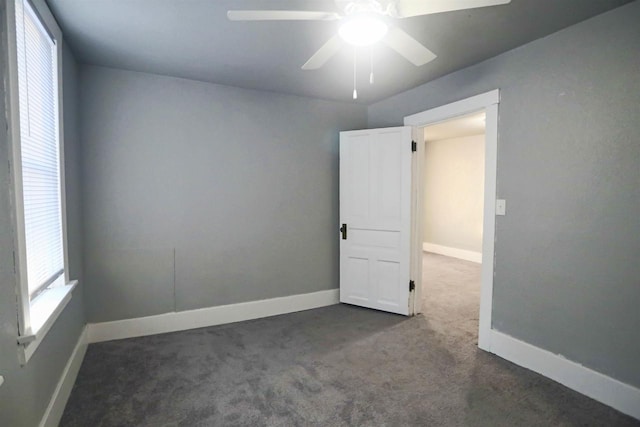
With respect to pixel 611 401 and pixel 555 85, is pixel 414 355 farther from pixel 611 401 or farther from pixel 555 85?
pixel 555 85

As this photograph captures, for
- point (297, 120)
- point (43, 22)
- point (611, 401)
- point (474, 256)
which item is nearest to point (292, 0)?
point (43, 22)

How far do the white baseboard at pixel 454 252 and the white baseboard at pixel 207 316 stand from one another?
326cm

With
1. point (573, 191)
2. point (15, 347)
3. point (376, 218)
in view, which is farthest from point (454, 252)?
point (15, 347)

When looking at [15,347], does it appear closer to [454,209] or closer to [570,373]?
[570,373]

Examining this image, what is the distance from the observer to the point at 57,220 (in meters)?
2.09

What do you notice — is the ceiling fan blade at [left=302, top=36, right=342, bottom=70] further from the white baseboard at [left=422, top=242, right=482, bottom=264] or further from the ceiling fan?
the white baseboard at [left=422, top=242, right=482, bottom=264]

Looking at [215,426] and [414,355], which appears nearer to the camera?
[215,426]

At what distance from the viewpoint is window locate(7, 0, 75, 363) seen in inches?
55.1

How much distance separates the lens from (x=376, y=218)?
3.57 m

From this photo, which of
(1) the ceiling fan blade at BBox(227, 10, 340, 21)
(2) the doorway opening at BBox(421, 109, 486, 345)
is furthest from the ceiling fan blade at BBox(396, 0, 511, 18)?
(2) the doorway opening at BBox(421, 109, 486, 345)

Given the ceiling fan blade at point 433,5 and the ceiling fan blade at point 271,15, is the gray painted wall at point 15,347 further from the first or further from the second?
the ceiling fan blade at point 433,5

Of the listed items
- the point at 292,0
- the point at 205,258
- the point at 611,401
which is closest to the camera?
the point at 292,0

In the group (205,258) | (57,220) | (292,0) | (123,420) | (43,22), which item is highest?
(292,0)

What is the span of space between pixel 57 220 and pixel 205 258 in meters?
1.33
